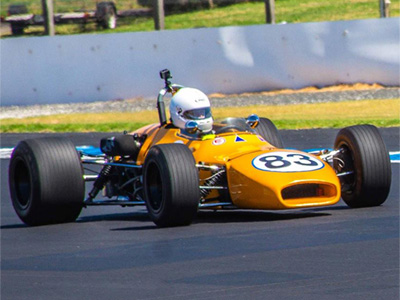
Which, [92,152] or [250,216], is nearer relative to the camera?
[250,216]

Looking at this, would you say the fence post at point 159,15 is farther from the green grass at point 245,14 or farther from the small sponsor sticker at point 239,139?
the small sponsor sticker at point 239,139

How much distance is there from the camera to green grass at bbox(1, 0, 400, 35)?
25.5 meters

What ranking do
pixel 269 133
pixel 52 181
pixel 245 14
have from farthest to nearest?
pixel 245 14 < pixel 269 133 < pixel 52 181

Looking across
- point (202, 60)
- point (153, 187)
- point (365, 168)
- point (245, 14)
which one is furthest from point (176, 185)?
point (245, 14)

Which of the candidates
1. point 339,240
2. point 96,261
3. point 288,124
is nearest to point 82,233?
point 96,261

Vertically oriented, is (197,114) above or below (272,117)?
above

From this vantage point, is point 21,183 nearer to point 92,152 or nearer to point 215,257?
point 92,152

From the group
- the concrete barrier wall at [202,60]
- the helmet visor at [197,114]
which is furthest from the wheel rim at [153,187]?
the concrete barrier wall at [202,60]

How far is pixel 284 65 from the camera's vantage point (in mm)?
23734

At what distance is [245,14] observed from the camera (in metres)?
26.2

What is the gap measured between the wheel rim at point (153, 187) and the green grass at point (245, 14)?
15.4 m

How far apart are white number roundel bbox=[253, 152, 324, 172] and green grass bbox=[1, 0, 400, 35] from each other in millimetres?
15495

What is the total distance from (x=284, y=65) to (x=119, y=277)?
54.9 ft

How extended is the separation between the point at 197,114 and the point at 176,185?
161cm
